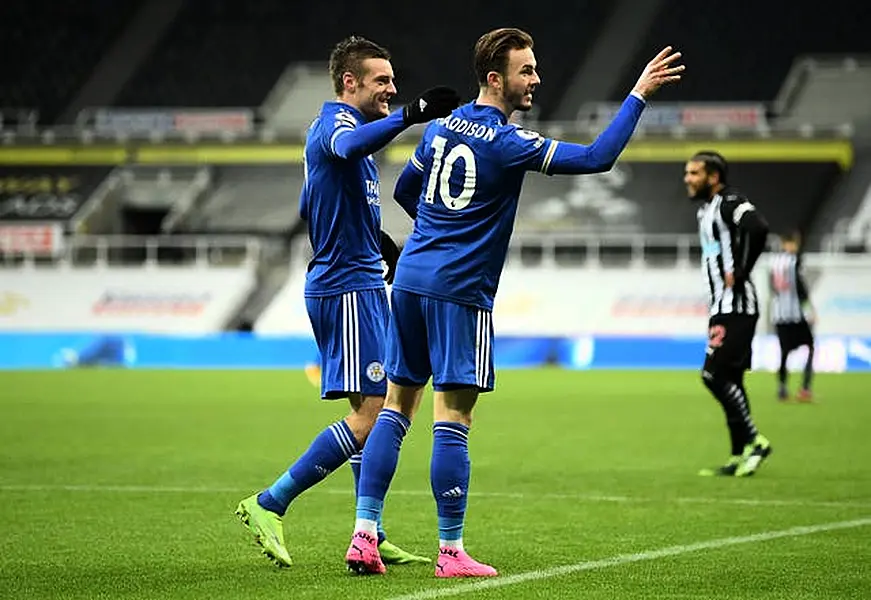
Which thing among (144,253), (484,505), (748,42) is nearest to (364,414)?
(484,505)

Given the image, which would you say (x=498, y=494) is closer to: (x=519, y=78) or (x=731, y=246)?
(x=731, y=246)

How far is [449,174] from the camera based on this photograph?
681cm

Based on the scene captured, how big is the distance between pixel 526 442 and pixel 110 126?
1303 inches

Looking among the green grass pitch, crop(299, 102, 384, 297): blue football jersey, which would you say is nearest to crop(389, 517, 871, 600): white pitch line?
the green grass pitch

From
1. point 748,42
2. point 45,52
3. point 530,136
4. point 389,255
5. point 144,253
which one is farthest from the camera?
point 45,52

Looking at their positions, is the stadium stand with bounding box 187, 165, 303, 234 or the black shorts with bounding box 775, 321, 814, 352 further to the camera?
the stadium stand with bounding box 187, 165, 303, 234

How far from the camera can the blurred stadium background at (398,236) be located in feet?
26.6

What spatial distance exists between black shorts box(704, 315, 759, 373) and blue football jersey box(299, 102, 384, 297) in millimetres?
4970

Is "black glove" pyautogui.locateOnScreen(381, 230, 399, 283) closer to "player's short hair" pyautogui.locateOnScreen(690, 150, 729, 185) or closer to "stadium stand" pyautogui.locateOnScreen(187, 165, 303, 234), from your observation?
"player's short hair" pyautogui.locateOnScreen(690, 150, 729, 185)

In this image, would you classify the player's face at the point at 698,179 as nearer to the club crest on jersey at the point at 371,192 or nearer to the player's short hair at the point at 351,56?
the club crest on jersey at the point at 371,192

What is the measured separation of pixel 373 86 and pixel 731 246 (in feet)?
16.9

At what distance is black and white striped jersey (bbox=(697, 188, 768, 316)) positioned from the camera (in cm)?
1166

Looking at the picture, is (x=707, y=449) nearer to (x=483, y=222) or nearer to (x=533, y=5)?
(x=483, y=222)

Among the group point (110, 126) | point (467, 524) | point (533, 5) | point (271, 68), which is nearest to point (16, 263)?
point (110, 126)
